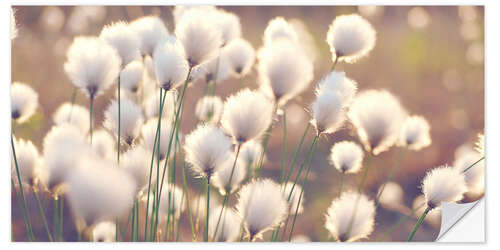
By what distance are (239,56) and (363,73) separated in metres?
0.58

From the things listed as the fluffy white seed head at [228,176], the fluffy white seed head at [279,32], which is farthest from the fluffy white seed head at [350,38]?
the fluffy white seed head at [228,176]

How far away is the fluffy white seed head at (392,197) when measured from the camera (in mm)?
1598

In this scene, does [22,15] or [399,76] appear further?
[399,76]

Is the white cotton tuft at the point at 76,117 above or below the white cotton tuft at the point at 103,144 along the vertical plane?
above

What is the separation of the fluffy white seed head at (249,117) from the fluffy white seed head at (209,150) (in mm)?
24

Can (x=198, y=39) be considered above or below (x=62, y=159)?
above

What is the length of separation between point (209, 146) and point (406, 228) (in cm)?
113

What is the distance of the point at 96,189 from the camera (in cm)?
48

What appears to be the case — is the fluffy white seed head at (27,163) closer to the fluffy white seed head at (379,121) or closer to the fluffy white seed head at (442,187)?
the fluffy white seed head at (379,121)

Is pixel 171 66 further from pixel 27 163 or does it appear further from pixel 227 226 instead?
pixel 227 226

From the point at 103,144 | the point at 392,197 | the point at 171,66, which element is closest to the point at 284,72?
the point at 171,66

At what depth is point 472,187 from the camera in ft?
3.65
